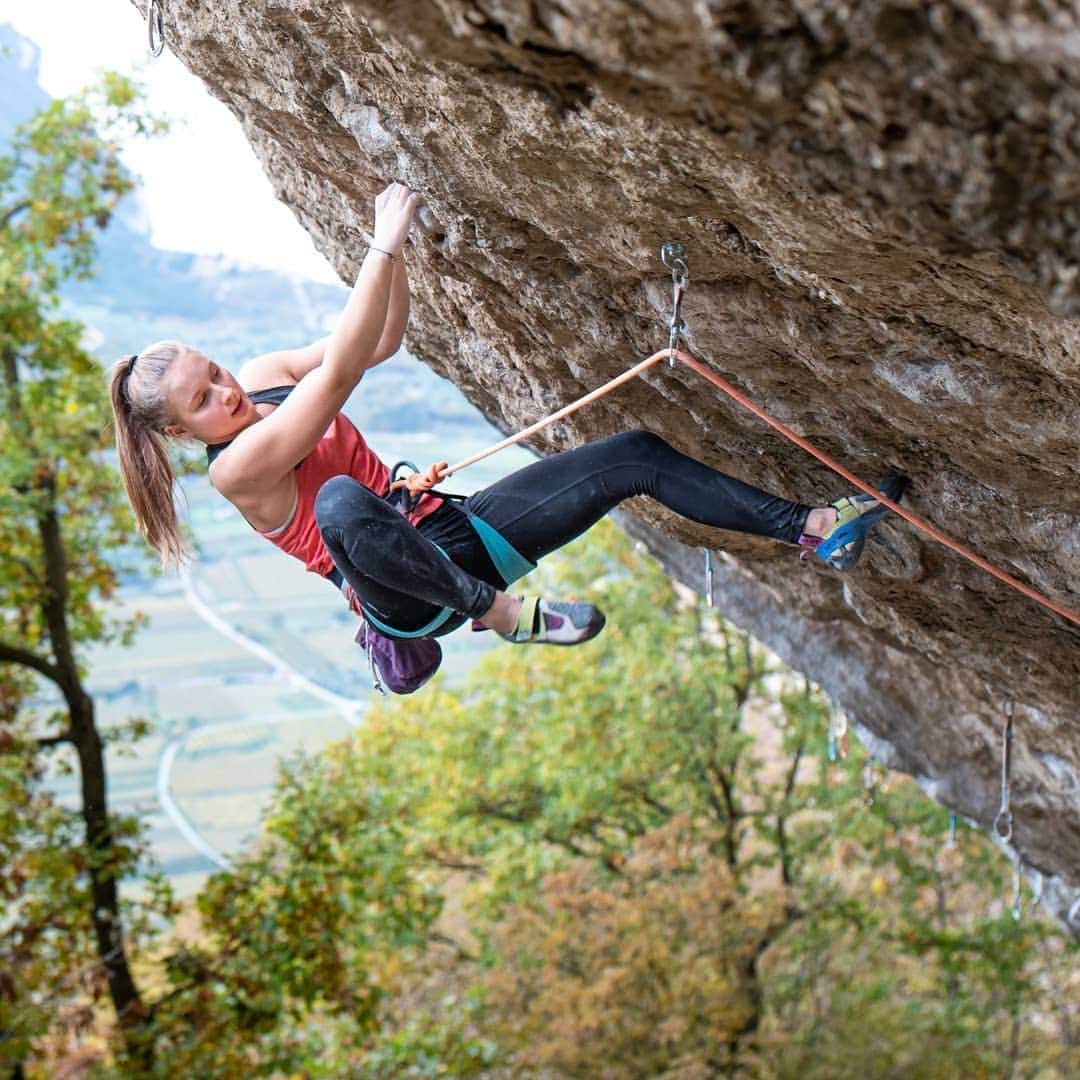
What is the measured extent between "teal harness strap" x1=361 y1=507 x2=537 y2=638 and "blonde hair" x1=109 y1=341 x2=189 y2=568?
0.60 metres

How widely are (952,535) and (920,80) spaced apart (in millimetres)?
2523

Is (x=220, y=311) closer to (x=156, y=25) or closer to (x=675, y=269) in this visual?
(x=156, y=25)

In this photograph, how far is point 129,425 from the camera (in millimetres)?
3371

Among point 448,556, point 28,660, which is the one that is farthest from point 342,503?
point 28,660

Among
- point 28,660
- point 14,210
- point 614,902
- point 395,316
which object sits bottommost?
point 614,902

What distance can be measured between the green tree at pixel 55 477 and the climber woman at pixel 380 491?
6340mm

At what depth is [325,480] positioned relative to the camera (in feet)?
11.7

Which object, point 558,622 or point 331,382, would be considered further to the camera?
point 558,622

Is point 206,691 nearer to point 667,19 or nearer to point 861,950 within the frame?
point 861,950

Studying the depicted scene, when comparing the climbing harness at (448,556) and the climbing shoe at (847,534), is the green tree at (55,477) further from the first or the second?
the climbing shoe at (847,534)

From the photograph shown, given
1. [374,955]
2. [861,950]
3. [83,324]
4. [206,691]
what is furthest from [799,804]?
[206,691]

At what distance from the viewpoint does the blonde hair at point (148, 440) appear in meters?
3.28

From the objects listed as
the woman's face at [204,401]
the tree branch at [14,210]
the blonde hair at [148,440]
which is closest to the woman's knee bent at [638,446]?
the woman's face at [204,401]

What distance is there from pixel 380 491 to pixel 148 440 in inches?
26.6
